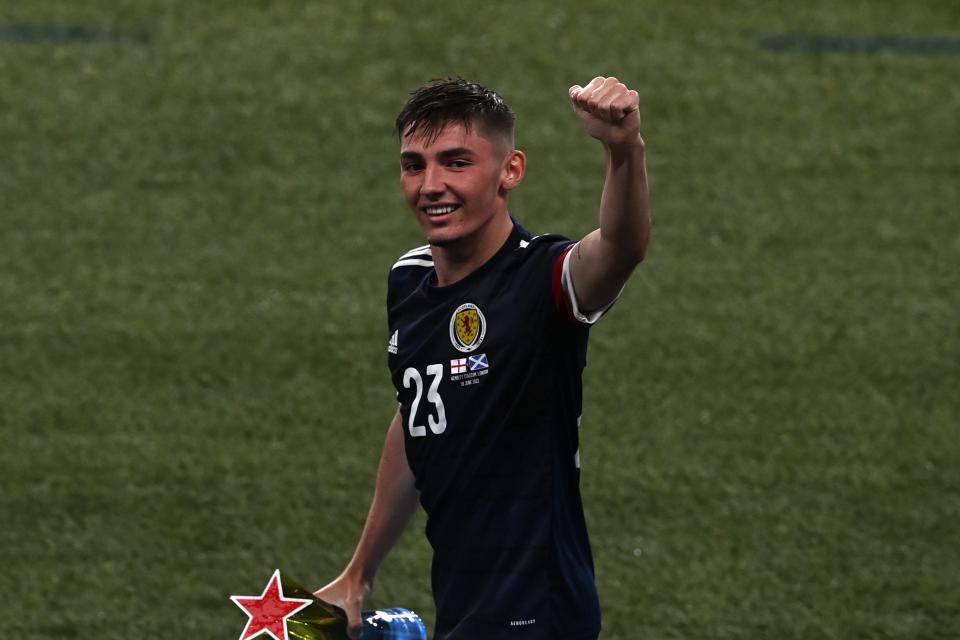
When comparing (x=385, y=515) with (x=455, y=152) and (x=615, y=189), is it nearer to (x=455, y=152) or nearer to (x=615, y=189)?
(x=455, y=152)

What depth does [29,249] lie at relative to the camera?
8.05 meters

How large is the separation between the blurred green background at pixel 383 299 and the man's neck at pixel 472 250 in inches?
94.5

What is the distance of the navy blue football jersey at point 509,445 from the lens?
10.7 ft

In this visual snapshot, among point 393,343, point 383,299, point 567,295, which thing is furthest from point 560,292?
point 383,299

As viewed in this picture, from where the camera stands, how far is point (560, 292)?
3.19 m

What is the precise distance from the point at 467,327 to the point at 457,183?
29cm

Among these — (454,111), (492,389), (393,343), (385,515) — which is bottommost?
(385,515)

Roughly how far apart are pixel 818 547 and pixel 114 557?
251 cm

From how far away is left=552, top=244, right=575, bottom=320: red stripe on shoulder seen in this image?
10.4 ft

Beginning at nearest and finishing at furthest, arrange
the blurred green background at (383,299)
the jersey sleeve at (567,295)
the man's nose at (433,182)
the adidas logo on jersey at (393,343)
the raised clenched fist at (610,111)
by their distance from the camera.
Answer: the raised clenched fist at (610,111)
the jersey sleeve at (567,295)
the man's nose at (433,182)
the adidas logo on jersey at (393,343)
the blurred green background at (383,299)

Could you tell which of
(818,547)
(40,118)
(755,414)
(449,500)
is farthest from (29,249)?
(449,500)

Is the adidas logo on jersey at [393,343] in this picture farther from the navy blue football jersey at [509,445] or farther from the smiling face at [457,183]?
the smiling face at [457,183]

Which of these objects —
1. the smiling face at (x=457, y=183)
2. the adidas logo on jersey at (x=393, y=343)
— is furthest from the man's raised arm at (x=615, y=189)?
the adidas logo on jersey at (x=393, y=343)

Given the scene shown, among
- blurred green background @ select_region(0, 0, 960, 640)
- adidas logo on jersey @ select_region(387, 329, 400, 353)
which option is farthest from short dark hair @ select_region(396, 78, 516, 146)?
blurred green background @ select_region(0, 0, 960, 640)
